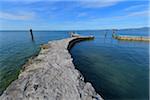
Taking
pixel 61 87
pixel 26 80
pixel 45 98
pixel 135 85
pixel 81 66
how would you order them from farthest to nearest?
1. pixel 81 66
2. pixel 135 85
3. pixel 26 80
4. pixel 61 87
5. pixel 45 98

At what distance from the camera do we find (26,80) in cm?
922

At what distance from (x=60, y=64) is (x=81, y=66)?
5.02 meters

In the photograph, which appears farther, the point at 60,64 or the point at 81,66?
the point at 81,66

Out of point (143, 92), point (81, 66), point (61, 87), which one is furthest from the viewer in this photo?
point (81, 66)

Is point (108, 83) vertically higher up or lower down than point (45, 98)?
lower down

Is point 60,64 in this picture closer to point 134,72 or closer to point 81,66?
point 81,66

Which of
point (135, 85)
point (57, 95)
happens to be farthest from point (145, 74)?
point (57, 95)

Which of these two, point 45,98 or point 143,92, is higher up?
point 45,98

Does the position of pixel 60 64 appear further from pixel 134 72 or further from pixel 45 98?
pixel 134 72

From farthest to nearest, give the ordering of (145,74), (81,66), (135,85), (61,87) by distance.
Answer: (81,66), (145,74), (135,85), (61,87)

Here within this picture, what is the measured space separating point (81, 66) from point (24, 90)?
32.9ft

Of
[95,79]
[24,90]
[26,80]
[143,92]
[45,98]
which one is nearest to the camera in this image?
[45,98]

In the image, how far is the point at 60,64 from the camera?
41.8 ft

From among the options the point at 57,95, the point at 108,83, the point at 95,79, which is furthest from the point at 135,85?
the point at 57,95
